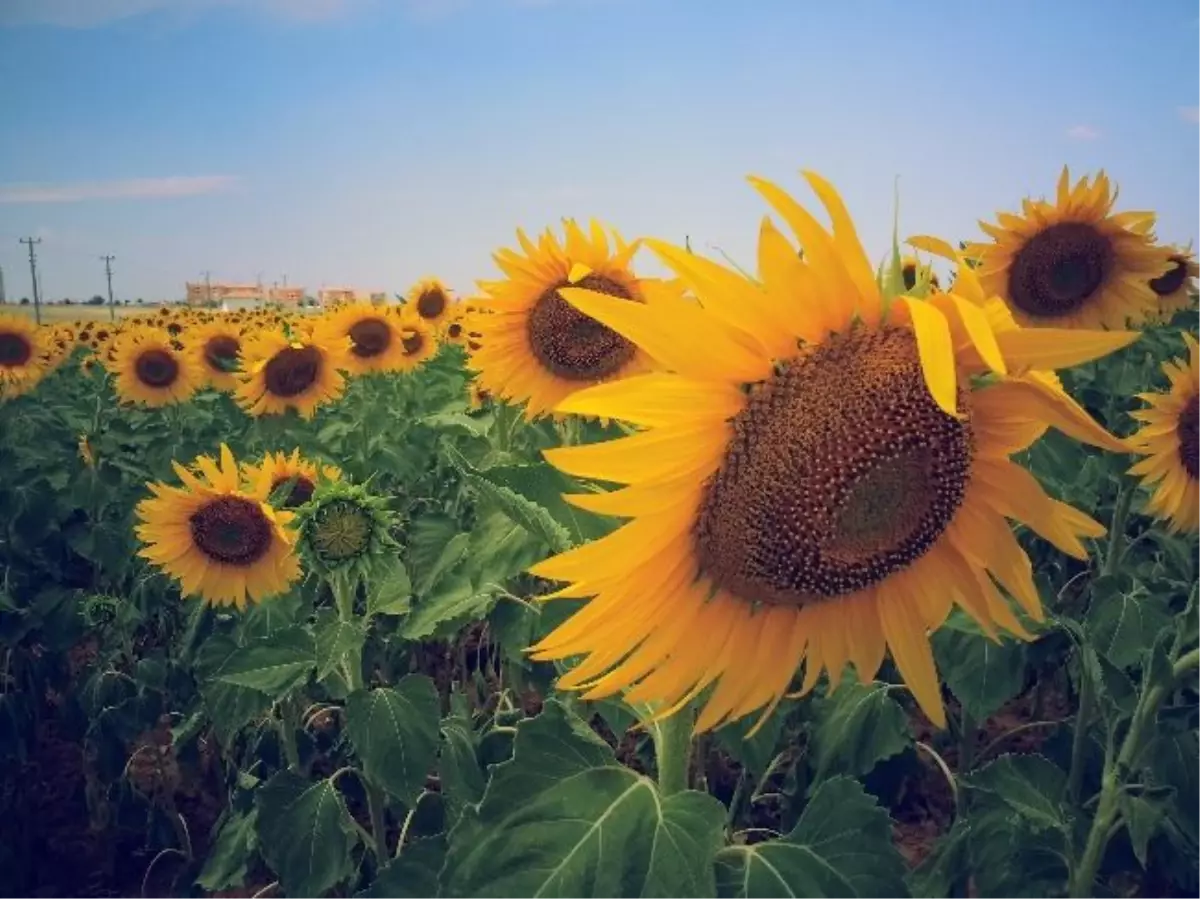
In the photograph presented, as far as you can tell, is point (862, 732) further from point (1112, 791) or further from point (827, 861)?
point (827, 861)

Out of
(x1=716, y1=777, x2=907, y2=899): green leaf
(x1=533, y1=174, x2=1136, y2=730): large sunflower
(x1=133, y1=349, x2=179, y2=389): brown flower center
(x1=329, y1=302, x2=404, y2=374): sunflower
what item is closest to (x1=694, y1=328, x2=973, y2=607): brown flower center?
(x1=533, y1=174, x2=1136, y2=730): large sunflower

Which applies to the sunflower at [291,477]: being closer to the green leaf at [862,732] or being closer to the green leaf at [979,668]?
the green leaf at [862,732]

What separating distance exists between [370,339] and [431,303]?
71.4 inches

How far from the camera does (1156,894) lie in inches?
149

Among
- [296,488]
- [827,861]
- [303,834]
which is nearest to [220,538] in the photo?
[296,488]

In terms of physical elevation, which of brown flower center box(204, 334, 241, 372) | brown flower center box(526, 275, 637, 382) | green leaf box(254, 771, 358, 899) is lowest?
green leaf box(254, 771, 358, 899)

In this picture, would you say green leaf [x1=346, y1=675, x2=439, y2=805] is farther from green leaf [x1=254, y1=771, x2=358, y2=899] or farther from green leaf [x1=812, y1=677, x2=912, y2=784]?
green leaf [x1=812, y1=677, x2=912, y2=784]

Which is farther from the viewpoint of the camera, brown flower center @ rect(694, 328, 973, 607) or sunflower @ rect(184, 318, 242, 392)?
sunflower @ rect(184, 318, 242, 392)

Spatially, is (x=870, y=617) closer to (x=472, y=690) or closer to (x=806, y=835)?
(x=806, y=835)

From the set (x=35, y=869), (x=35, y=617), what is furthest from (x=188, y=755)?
(x=35, y=617)

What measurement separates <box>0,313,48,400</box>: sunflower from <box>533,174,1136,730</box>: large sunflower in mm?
9923

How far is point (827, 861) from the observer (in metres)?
1.77

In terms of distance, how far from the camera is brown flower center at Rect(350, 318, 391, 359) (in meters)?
7.84

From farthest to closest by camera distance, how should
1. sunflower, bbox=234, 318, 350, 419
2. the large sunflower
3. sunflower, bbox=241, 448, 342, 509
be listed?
sunflower, bbox=234, 318, 350, 419
sunflower, bbox=241, 448, 342, 509
the large sunflower
